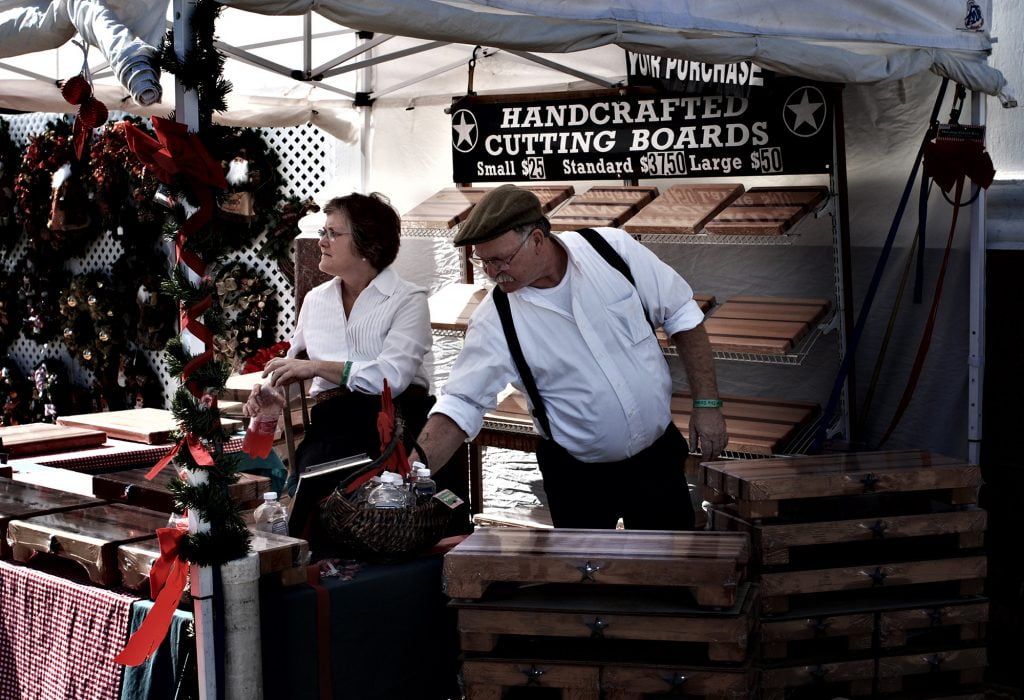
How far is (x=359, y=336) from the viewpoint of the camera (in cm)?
383

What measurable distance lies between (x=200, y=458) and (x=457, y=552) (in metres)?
0.66

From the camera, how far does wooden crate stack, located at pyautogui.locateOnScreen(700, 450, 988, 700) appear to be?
10.3 ft

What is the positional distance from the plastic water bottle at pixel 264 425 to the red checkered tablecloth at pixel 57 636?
446 millimetres

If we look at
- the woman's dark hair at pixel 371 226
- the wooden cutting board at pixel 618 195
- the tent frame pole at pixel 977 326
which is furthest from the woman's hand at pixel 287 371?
the tent frame pole at pixel 977 326

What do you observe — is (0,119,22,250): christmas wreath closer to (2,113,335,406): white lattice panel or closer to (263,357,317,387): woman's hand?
(2,113,335,406): white lattice panel

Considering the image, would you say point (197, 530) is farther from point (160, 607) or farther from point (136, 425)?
point (136, 425)

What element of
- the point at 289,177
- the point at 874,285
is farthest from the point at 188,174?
the point at 289,177

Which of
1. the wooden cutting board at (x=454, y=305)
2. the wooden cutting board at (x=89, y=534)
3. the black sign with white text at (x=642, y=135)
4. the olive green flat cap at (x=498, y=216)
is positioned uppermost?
the black sign with white text at (x=642, y=135)

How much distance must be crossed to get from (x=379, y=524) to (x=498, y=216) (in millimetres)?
883

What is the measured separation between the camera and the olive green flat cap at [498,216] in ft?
9.75

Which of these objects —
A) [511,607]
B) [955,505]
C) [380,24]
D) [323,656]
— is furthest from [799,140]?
[323,656]

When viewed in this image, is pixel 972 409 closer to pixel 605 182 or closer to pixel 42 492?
pixel 605 182

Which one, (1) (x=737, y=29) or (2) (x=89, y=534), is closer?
(2) (x=89, y=534)

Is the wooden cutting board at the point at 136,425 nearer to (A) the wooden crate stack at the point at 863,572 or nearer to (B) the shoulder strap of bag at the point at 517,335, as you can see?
(B) the shoulder strap of bag at the point at 517,335
